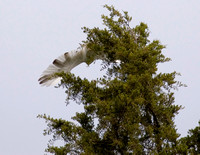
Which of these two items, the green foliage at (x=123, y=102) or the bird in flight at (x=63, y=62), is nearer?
the green foliage at (x=123, y=102)

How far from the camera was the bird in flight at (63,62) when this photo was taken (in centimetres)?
1155

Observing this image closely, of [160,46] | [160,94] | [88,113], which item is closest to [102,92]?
[88,113]

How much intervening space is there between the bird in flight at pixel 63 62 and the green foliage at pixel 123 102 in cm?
49

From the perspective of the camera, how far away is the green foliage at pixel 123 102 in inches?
352

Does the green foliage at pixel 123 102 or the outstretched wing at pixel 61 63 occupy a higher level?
the outstretched wing at pixel 61 63

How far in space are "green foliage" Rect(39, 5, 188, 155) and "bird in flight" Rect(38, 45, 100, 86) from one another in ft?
1.62

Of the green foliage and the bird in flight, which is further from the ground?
the bird in flight

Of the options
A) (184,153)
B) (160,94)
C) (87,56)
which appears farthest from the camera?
(87,56)

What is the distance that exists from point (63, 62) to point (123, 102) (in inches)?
144

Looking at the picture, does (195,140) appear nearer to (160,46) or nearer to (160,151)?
(160,151)

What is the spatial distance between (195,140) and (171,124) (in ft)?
2.43

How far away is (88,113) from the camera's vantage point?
10.2 metres

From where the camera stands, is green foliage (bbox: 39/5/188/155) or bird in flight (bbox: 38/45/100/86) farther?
bird in flight (bbox: 38/45/100/86)

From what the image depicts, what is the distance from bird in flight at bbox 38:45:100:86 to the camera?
11546 mm
